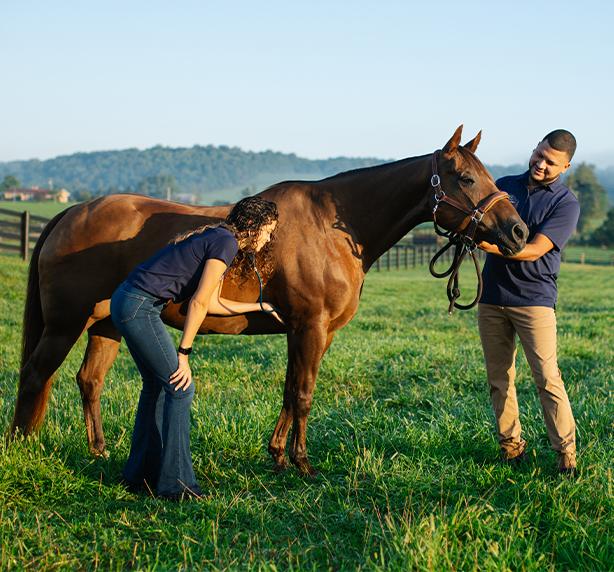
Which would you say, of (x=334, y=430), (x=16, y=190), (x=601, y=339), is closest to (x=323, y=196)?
(x=334, y=430)

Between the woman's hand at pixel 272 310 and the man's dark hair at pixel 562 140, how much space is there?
7.13 ft

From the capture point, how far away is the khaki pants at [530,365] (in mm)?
4539

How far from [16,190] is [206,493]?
14418 centimetres

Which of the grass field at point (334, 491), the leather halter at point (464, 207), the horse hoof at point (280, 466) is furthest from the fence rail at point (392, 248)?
the horse hoof at point (280, 466)

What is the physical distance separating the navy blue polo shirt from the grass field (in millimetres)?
1115

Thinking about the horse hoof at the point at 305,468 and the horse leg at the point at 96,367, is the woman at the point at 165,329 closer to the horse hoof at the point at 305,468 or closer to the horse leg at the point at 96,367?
the horse hoof at the point at 305,468

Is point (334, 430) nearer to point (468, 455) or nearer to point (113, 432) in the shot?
point (468, 455)

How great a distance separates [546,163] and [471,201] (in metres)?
0.55

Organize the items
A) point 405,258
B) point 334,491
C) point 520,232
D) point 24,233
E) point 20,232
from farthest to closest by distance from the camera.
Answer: point 405,258 < point 20,232 < point 24,233 < point 520,232 < point 334,491

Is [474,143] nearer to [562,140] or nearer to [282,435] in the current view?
[562,140]

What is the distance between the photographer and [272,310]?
471cm

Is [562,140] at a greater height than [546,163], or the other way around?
[562,140]

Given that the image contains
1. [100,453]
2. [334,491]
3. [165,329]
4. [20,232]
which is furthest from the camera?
[20,232]

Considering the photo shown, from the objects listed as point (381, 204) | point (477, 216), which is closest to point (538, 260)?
point (477, 216)
